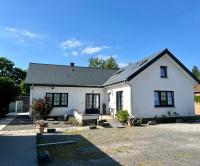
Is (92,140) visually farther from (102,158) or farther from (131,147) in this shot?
(102,158)

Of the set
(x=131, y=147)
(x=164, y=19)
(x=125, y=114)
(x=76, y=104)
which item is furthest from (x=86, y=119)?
(x=164, y=19)

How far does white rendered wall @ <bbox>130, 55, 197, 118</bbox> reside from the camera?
1800 centimetres

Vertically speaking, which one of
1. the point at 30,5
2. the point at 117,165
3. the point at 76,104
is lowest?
the point at 117,165

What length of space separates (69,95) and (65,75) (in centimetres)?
280

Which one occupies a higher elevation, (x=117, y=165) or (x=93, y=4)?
(x=93, y=4)

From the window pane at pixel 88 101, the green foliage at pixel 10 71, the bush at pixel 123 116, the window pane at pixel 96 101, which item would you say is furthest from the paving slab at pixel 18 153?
the green foliage at pixel 10 71

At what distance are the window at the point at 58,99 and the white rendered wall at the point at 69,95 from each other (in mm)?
291

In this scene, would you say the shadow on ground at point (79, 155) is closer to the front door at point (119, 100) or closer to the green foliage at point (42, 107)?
the green foliage at point (42, 107)

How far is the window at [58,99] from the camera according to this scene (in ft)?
67.3

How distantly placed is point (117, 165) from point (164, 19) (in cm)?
1223

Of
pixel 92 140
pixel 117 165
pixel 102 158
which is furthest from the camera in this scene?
pixel 92 140

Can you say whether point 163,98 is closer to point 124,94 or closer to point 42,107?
point 124,94

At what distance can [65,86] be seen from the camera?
21125mm

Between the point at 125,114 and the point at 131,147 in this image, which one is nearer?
the point at 131,147
